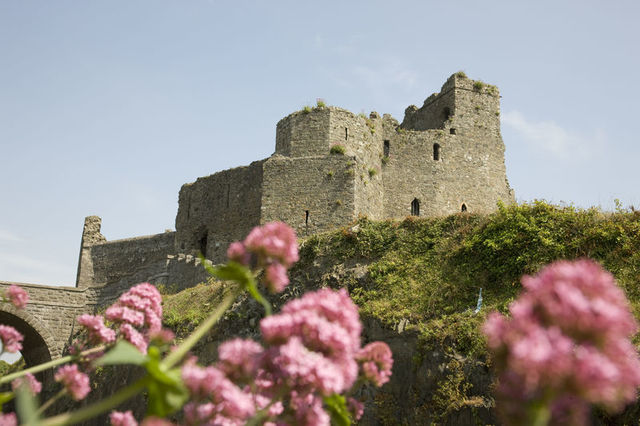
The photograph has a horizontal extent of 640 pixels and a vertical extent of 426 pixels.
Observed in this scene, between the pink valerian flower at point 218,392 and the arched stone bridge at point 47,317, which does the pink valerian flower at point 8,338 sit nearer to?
the pink valerian flower at point 218,392

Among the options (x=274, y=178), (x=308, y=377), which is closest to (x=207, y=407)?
(x=308, y=377)

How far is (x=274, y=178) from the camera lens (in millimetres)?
28266

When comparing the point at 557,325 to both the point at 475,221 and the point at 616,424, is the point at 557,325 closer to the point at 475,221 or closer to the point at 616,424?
the point at 616,424

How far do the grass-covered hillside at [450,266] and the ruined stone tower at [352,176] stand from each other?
9522 mm

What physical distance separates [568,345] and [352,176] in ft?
82.1

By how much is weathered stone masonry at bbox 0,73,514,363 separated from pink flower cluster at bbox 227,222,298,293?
2300cm

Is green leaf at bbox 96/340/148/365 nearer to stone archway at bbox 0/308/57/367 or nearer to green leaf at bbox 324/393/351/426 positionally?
green leaf at bbox 324/393/351/426

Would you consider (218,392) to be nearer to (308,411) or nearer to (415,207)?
(308,411)

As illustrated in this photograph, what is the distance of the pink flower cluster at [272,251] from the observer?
3.35 meters

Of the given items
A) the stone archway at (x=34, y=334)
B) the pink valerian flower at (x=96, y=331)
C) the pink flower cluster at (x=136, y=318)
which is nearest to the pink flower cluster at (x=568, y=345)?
the pink flower cluster at (x=136, y=318)

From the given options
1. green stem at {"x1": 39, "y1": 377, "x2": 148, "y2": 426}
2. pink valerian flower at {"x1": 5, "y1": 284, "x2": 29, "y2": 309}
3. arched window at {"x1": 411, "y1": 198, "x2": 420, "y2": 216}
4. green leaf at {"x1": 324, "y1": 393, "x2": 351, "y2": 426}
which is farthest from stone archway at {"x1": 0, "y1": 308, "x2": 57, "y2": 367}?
green stem at {"x1": 39, "y1": 377, "x2": 148, "y2": 426}

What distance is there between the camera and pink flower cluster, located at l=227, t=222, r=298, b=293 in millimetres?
3346

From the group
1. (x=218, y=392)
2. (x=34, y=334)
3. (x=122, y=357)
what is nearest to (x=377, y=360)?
(x=218, y=392)

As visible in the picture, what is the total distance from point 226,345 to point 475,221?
1368 centimetres
